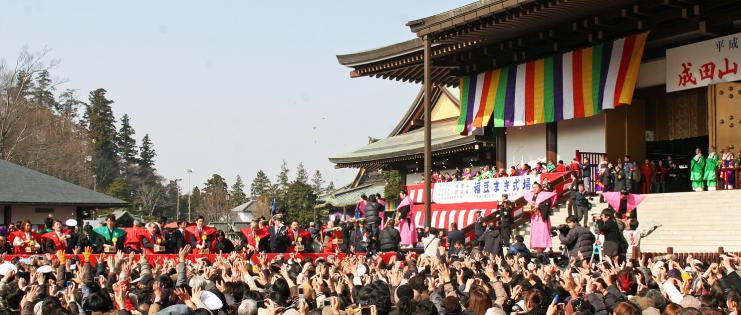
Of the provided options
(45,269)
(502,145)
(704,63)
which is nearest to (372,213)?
(704,63)

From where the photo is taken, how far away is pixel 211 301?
6246 millimetres

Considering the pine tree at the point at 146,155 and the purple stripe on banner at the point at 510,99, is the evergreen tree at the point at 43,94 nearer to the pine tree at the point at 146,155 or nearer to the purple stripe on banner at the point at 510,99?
the pine tree at the point at 146,155

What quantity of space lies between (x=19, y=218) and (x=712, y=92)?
21222mm

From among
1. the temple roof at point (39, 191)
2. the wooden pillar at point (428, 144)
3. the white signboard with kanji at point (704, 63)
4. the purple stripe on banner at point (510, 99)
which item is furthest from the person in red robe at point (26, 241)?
the temple roof at point (39, 191)

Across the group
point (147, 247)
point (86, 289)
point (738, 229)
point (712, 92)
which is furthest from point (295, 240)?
point (712, 92)

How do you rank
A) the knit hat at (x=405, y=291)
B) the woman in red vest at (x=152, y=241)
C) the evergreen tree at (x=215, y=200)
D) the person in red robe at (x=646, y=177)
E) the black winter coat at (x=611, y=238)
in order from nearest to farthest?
the knit hat at (x=405, y=291)
the black winter coat at (x=611, y=238)
the woman in red vest at (x=152, y=241)
the person in red robe at (x=646, y=177)
the evergreen tree at (x=215, y=200)

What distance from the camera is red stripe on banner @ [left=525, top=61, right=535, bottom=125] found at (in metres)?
22.2

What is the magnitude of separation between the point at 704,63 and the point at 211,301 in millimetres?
15413

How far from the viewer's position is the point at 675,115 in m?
20.5

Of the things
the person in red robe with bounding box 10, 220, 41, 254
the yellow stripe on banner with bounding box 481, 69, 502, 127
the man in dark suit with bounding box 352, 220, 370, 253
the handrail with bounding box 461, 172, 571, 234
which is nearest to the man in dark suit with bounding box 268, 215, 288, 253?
the man in dark suit with bounding box 352, 220, 370, 253

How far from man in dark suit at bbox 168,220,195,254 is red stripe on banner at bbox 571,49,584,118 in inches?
427

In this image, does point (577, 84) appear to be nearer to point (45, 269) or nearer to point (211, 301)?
point (45, 269)

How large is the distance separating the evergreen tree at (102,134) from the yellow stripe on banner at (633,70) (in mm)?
49130

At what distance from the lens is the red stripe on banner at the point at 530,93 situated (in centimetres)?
2222
